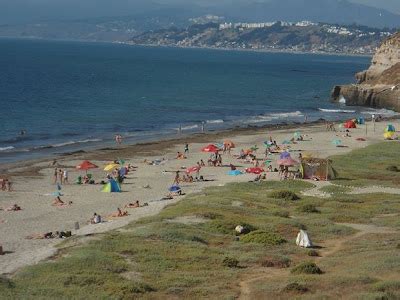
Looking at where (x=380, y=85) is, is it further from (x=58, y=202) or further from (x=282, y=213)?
(x=282, y=213)

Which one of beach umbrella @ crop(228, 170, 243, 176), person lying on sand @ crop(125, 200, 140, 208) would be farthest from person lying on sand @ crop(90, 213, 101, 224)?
beach umbrella @ crop(228, 170, 243, 176)

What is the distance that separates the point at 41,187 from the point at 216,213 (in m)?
17.7

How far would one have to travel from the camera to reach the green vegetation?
21.2 m

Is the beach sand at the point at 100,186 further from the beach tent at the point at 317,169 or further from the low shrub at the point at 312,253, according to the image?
the low shrub at the point at 312,253

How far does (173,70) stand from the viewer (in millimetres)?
184125

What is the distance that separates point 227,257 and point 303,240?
4227 millimetres

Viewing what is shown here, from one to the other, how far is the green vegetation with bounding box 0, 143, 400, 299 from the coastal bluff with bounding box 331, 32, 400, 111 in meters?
78.7

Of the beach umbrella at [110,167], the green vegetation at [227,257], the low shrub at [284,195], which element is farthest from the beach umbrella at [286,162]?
the beach umbrella at [110,167]

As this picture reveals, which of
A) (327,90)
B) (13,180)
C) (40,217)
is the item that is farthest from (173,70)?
(40,217)

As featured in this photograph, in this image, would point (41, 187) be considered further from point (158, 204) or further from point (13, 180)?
point (158, 204)

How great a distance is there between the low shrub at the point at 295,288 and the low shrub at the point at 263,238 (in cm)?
665

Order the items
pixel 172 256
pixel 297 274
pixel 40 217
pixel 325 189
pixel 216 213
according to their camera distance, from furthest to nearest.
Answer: pixel 325 189, pixel 40 217, pixel 216 213, pixel 172 256, pixel 297 274

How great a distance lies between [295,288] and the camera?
2127cm

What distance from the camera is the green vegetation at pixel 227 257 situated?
21219mm
